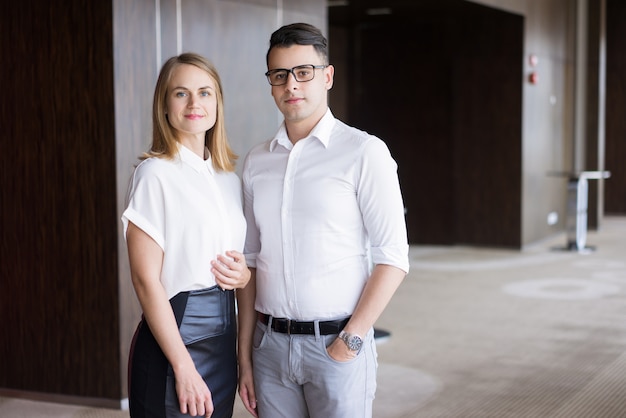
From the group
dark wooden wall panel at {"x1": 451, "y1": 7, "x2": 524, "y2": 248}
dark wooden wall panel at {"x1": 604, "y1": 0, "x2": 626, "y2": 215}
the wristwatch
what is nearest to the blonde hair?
the wristwatch

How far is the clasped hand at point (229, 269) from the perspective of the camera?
208 cm

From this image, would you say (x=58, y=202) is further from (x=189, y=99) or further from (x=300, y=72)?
(x=300, y=72)

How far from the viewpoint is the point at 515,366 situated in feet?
16.5

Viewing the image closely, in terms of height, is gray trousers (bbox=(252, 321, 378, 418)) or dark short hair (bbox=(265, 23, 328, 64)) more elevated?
dark short hair (bbox=(265, 23, 328, 64))

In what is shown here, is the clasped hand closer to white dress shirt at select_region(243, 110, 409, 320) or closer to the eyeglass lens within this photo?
white dress shirt at select_region(243, 110, 409, 320)

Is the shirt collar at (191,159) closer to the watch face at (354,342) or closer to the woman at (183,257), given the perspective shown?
the woman at (183,257)

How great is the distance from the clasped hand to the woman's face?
1.06ft

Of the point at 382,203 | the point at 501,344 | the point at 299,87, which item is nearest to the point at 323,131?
the point at 299,87

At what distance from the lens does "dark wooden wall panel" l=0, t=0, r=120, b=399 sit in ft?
13.7

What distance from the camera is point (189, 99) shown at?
209cm

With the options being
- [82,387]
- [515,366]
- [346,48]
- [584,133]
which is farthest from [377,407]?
[584,133]

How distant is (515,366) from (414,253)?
15.8ft

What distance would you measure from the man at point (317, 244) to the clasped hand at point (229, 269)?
0.20 feet

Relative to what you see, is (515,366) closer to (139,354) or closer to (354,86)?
(139,354)
